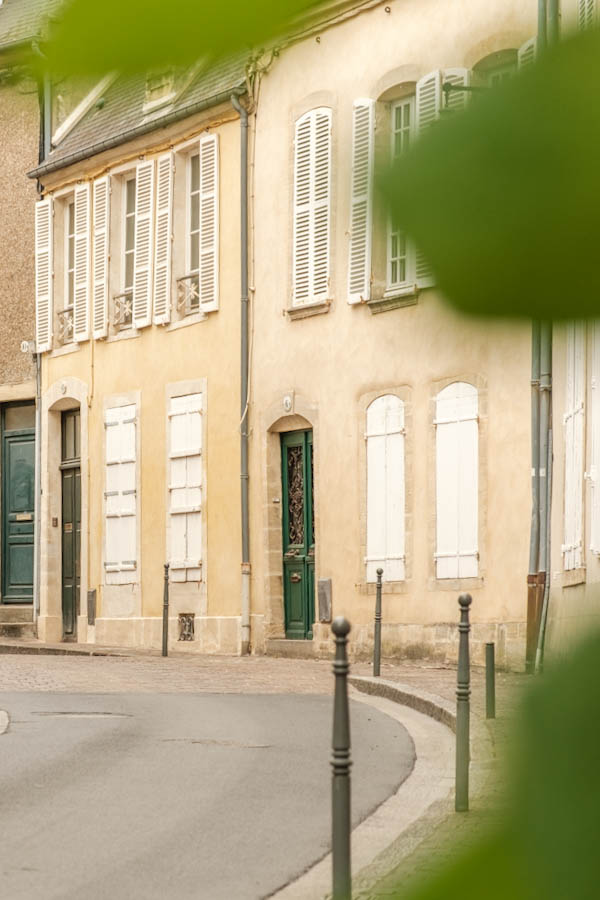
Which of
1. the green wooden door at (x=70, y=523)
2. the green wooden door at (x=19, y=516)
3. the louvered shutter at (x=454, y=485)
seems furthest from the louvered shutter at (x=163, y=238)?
the green wooden door at (x=19, y=516)

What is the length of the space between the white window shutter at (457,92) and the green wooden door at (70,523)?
19.3 m

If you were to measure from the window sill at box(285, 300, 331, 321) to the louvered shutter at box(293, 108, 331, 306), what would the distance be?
0.09 ft

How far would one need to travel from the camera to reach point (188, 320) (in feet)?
3.30

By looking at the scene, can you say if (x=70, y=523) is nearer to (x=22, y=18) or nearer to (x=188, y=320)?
(x=188, y=320)

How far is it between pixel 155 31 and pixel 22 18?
57 mm

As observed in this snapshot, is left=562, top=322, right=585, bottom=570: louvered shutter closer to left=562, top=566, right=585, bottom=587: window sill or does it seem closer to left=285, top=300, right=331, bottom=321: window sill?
left=562, top=566, right=585, bottom=587: window sill

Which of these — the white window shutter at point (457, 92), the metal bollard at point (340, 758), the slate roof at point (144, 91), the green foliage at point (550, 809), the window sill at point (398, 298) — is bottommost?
the metal bollard at point (340, 758)

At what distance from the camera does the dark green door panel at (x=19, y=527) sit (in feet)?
67.5

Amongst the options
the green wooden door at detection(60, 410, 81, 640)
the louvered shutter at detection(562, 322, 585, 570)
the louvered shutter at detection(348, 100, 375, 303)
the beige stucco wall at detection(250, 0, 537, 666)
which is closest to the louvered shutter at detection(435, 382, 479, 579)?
the beige stucco wall at detection(250, 0, 537, 666)

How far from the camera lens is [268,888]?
18.1 ft

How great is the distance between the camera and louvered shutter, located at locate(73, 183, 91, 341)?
2.52 ft

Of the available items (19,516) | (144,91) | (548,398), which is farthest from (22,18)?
(19,516)

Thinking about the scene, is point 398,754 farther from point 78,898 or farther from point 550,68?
point 550,68

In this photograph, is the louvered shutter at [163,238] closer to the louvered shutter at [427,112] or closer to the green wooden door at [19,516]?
the louvered shutter at [427,112]
